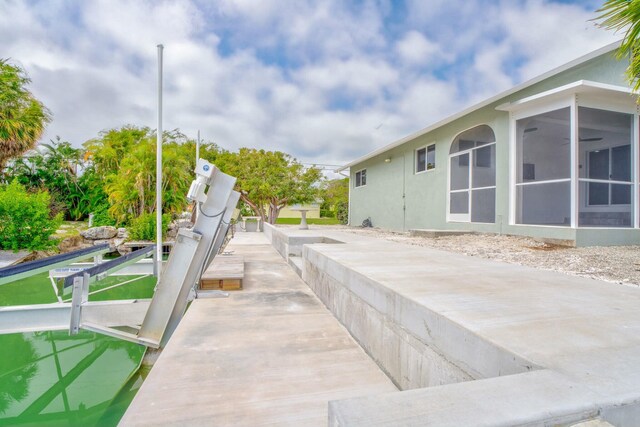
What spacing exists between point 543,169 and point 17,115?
17.7 meters

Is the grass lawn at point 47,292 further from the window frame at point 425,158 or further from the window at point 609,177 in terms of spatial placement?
the window at point 609,177

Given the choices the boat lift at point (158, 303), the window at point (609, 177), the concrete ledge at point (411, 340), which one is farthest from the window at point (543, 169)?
the boat lift at point (158, 303)

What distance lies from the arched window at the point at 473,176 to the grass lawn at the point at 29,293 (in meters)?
9.96

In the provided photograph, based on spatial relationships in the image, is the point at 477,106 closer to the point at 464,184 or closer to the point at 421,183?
the point at 464,184

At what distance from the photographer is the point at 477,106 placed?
330 inches

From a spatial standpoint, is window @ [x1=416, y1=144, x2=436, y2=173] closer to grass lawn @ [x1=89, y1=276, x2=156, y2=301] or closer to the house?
the house

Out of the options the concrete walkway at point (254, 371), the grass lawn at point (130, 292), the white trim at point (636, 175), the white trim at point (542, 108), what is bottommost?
the grass lawn at point (130, 292)

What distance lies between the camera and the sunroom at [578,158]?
21.4ft

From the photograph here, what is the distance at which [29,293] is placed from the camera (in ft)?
24.0

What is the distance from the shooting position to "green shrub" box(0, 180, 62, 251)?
407 inches

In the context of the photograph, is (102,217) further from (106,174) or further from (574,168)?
(574,168)

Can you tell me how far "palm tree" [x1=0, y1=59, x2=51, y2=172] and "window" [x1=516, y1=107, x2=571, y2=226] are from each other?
16685 millimetres

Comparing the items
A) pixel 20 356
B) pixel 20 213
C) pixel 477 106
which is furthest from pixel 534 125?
pixel 20 213

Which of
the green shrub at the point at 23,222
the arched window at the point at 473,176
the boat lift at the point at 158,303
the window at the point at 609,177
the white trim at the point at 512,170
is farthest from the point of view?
the green shrub at the point at 23,222
